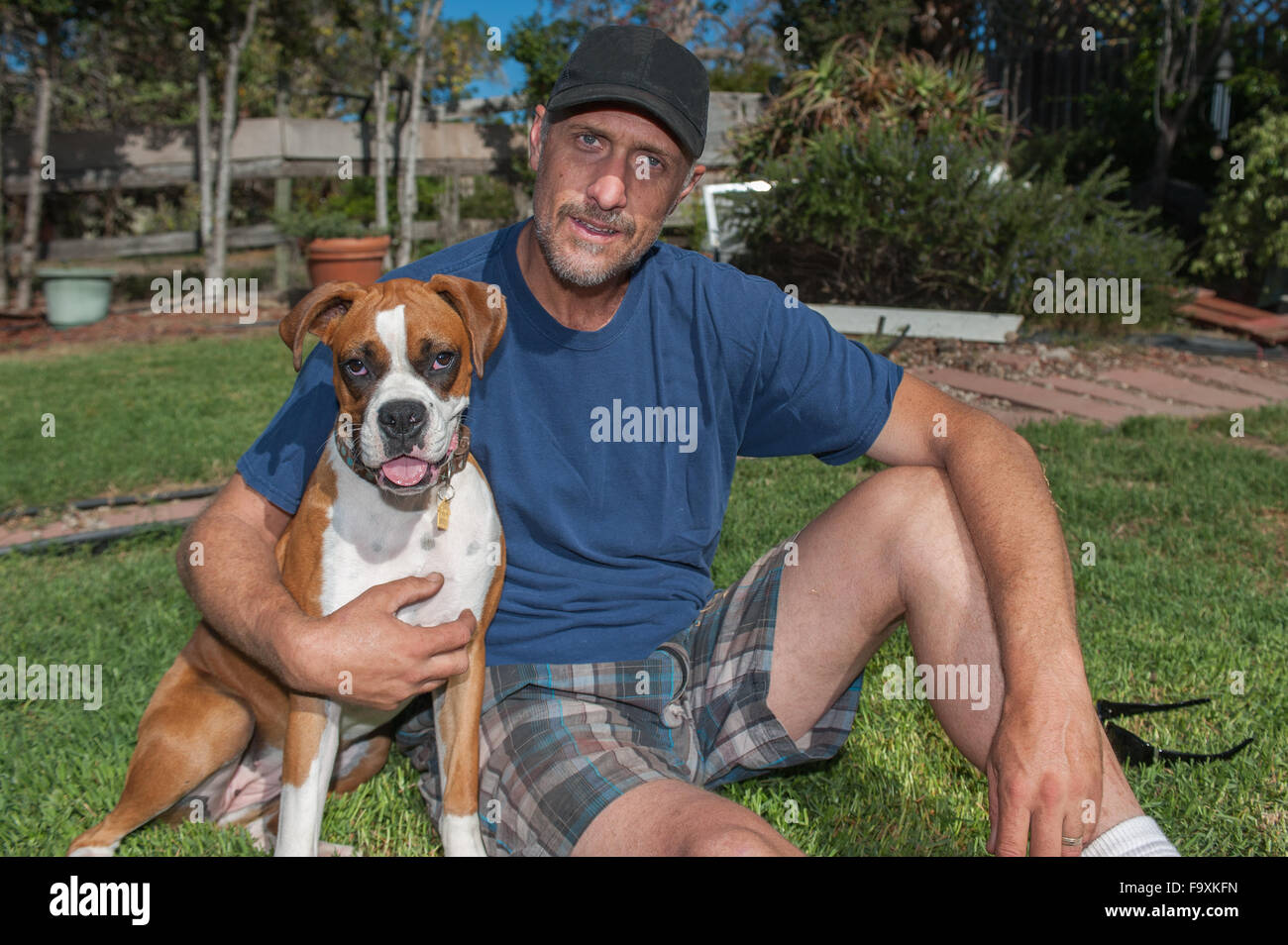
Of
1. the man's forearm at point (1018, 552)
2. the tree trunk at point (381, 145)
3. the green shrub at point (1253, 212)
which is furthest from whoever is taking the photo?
the tree trunk at point (381, 145)

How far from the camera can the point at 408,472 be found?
229cm

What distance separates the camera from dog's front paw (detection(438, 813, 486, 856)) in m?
2.41

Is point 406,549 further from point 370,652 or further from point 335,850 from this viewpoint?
point 335,850

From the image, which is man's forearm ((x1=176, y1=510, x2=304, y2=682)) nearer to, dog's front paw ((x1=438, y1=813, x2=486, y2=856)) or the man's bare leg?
dog's front paw ((x1=438, y1=813, x2=486, y2=856))

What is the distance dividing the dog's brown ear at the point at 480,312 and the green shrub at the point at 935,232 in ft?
21.3

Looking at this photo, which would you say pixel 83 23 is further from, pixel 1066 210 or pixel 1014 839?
pixel 1014 839

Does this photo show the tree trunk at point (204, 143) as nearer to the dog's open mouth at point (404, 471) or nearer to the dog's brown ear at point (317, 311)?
the dog's brown ear at point (317, 311)

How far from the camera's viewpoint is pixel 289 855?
7.54 ft

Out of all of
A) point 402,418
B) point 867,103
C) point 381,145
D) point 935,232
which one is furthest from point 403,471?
point 381,145

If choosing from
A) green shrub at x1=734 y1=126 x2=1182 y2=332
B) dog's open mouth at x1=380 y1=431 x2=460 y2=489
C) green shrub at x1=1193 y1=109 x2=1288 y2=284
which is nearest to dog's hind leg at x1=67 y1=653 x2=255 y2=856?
dog's open mouth at x1=380 y1=431 x2=460 y2=489

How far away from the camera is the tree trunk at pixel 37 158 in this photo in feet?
35.3

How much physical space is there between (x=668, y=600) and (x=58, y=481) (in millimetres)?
4432

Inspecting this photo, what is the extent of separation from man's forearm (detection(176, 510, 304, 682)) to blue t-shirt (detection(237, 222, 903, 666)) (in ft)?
0.44

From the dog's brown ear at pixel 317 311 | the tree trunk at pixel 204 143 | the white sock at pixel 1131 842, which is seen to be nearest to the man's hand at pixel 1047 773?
the white sock at pixel 1131 842
